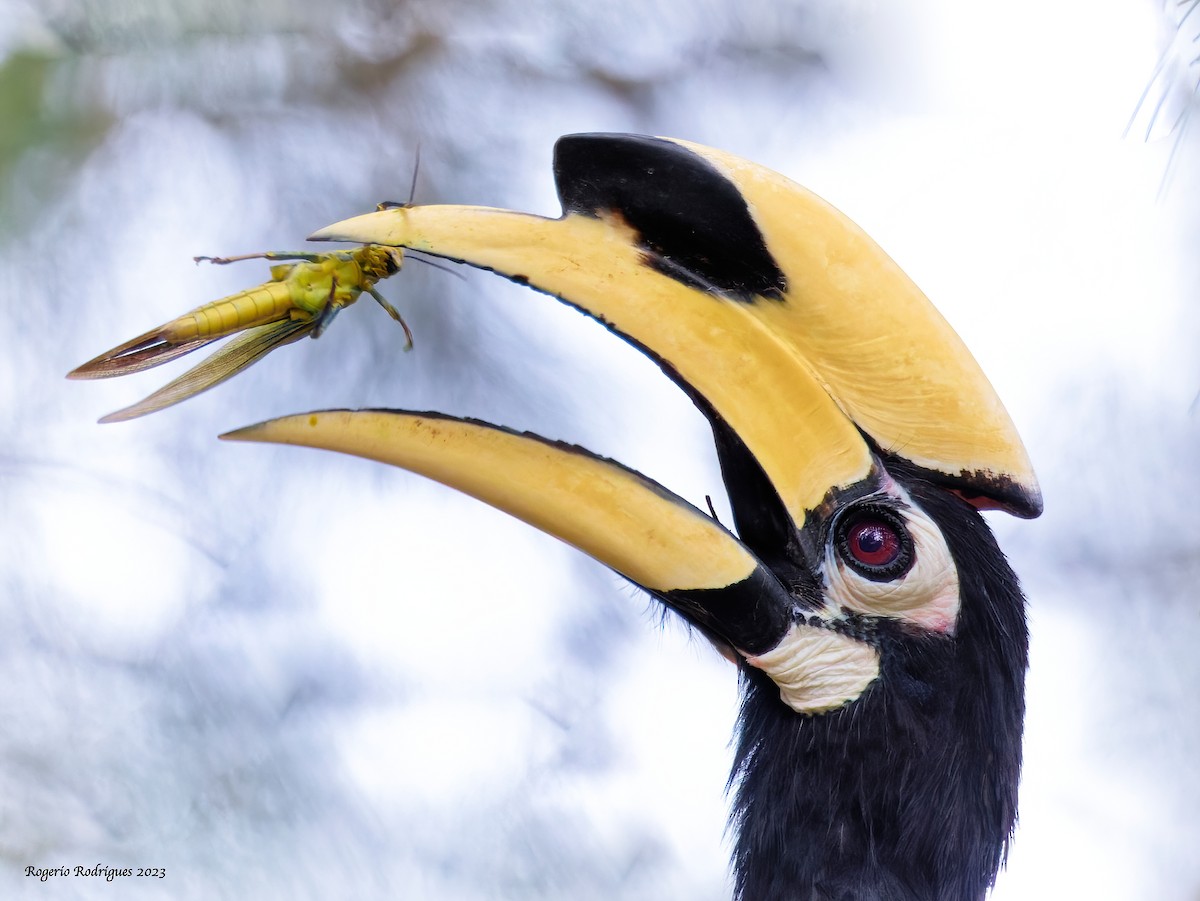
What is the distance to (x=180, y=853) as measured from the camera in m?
2.62

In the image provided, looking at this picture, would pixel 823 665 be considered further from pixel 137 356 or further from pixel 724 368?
pixel 137 356

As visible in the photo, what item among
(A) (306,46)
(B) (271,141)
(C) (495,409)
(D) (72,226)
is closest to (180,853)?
(C) (495,409)

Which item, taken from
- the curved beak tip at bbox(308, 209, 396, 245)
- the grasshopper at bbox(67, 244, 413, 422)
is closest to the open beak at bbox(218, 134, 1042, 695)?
the curved beak tip at bbox(308, 209, 396, 245)

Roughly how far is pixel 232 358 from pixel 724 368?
57cm

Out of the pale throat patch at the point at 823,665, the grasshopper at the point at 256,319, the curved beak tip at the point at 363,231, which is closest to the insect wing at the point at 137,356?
the grasshopper at the point at 256,319

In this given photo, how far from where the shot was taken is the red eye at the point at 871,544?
136 cm

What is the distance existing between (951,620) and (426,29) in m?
1.90

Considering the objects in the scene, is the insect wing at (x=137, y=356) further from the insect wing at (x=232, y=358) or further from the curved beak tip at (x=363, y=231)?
the curved beak tip at (x=363, y=231)

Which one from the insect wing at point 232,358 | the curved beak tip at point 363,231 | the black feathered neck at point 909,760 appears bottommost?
the black feathered neck at point 909,760

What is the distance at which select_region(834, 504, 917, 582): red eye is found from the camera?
136cm

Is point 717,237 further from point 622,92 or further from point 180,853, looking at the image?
point 180,853

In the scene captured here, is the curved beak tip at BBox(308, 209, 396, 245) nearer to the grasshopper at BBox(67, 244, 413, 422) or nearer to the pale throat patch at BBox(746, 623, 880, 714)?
the grasshopper at BBox(67, 244, 413, 422)

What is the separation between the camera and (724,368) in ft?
4.25

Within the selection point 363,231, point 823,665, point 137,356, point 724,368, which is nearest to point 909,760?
point 823,665
